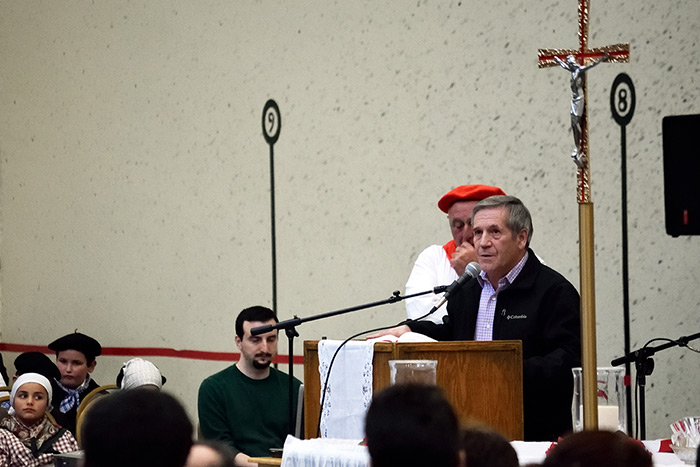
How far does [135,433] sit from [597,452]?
646 mm

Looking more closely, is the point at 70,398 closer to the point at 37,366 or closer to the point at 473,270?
the point at 37,366

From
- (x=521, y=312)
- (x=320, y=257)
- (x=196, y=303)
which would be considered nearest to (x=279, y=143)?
(x=320, y=257)

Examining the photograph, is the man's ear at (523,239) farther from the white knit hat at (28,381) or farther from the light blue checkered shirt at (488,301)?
the white knit hat at (28,381)

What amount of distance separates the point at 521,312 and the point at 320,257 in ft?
8.72

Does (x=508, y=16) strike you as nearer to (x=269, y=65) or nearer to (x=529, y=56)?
(x=529, y=56)

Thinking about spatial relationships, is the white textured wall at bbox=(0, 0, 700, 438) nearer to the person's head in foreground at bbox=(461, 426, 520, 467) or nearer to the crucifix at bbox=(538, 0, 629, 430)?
the crucifix at bbox=(538, 0, 629, 430)

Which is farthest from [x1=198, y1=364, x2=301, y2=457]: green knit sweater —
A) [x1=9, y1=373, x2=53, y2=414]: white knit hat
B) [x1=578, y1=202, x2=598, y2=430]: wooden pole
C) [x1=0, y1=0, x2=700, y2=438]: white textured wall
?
[x1=578, y1=202, x2=598, y2=430]: wooden pole

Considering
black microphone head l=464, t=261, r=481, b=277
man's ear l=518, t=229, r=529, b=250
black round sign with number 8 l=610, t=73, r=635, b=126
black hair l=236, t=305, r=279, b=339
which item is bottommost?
black hair l=236, t=305, r=279, b=339

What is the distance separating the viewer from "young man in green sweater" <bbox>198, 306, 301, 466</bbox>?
16.0ft

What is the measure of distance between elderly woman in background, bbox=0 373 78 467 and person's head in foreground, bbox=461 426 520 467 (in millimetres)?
4129

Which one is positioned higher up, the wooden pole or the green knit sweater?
the wooden pole

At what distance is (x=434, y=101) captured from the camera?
5.71m

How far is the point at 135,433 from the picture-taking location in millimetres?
1510

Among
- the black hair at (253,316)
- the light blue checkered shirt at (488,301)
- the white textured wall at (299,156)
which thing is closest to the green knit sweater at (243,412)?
the black hair at (253,316)
